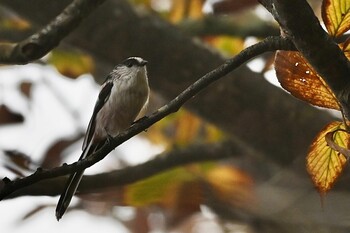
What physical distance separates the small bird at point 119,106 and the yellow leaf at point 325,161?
0.78 metres

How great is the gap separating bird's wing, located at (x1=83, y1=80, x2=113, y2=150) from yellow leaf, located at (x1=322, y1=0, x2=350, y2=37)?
3.26 feet

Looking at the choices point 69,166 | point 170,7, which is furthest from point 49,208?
point 69,166

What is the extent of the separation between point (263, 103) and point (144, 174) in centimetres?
48

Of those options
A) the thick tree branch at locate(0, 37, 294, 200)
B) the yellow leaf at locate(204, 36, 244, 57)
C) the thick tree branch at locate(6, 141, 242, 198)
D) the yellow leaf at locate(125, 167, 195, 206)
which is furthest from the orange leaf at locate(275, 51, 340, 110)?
the yellow leaf at locate(204, 36, 244, 57)

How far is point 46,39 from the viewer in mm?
Result: 1605

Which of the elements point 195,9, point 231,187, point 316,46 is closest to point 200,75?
point 231,187

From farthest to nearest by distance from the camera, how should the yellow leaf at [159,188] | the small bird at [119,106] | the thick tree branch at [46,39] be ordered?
the yellow leaf at [159,188] < the small bird at [119,106] < the thick tree branch at [46,39]

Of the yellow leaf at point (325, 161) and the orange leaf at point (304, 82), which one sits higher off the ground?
the orange leaf at point (304, 82)

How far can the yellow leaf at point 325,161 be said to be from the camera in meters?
1.03

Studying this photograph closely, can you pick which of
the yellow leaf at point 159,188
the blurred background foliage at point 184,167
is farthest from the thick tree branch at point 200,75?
the yellow leaf at point 159,188

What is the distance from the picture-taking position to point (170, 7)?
3.05 m

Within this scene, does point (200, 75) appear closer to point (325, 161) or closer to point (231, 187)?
point (231, 187)

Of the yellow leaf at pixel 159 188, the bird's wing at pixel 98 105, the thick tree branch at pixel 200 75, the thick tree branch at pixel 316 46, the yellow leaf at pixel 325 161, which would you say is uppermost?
the thick tree branch at pixel 316 46

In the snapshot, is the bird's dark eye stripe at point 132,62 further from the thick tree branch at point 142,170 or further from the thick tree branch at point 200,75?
the thick tree branch at point 200,75
